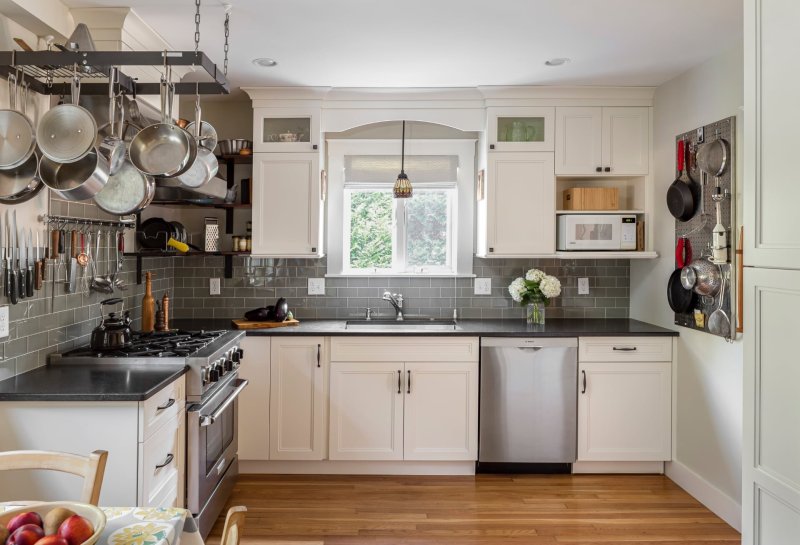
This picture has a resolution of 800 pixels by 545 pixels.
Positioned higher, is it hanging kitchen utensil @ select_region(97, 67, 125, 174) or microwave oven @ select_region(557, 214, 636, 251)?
hanging kitchen utensil @ select_region(97, 67, 125, 174)

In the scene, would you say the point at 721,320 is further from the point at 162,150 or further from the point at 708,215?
the point at 162,150

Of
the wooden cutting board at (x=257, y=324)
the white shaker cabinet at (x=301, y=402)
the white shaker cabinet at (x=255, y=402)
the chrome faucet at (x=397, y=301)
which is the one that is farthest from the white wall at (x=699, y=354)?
the white shaker cabinet at (x=255, y=402)

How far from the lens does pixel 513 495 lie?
11.5ft

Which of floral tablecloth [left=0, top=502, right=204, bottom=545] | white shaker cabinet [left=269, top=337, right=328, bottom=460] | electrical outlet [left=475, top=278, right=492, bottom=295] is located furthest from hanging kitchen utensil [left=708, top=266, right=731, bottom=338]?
floral tablecloth [left=0, top=502, right=204, bottom=545]

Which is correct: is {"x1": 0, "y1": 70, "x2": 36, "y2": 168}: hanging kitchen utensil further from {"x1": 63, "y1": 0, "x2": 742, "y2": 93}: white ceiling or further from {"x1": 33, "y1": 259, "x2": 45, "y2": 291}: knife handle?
{"x1": 63, "y1": 0, "x2": 742, "y2": 93}: white ceiling

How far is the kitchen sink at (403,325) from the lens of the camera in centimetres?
394

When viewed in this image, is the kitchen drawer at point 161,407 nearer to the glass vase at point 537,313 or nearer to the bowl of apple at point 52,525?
the bowl of apple at point 52,525

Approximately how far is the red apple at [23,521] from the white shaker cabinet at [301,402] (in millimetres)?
2488

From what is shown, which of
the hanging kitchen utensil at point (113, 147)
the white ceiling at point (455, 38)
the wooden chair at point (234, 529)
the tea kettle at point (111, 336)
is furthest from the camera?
the tea kettle at point (111, 336)

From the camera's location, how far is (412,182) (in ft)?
14.3

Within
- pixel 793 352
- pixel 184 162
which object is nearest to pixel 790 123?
pixel 793 352

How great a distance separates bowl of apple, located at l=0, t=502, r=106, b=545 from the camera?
1.16 metres

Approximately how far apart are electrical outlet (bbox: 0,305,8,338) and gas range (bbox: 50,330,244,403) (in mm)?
380

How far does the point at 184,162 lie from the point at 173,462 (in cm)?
127
